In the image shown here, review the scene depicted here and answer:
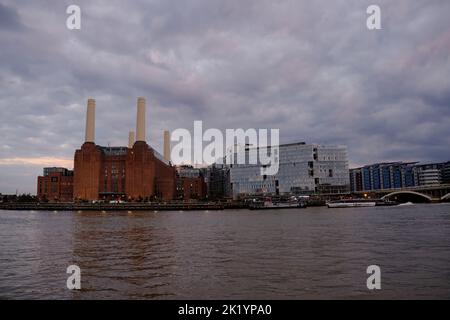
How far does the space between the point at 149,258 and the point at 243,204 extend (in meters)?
142

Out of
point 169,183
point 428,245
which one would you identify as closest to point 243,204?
point 169,183

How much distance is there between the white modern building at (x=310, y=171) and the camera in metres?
176

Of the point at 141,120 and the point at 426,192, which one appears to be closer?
the point at 141,120

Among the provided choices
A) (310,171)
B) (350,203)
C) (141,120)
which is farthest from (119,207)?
(310,171)

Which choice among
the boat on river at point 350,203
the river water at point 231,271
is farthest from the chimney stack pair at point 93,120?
the river water at point 231,271

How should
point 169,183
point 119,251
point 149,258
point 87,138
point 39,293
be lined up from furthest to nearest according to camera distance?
point 169,183 < point 87,138 < point 119,251 < point 149,258 < point 39,293

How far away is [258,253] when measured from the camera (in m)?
22.0

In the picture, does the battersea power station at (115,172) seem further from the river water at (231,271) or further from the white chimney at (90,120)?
the river water at (231,271)

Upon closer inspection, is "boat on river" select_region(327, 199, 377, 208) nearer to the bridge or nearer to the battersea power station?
the bridge

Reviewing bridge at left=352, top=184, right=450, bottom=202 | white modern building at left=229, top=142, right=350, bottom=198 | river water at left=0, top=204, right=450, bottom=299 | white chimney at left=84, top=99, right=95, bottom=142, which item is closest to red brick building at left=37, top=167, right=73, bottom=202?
white chimney at left=84, top=99, right=95, bottom=142

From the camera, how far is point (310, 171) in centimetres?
17688

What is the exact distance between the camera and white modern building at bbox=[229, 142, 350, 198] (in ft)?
577

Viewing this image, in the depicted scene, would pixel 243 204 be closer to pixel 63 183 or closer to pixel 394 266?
pixel 63 183

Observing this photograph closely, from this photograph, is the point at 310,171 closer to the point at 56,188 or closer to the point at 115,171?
the point at 115,171
